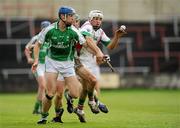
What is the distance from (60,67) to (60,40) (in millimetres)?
652

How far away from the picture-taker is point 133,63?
136ft

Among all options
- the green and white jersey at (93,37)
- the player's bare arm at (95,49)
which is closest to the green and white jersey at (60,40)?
the player's bare arm at (95,49)

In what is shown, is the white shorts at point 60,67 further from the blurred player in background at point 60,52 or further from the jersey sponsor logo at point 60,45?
the jersey sponsor logo at point 60,45

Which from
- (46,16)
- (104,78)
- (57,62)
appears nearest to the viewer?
(57,62)

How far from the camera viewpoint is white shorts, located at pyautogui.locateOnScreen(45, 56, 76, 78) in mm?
17500

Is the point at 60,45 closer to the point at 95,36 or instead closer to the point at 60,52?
the point at 60,52

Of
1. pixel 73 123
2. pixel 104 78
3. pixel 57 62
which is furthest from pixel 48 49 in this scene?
pixel 104 78

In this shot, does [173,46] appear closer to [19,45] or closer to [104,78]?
[104,78]

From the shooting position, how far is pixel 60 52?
1747cm

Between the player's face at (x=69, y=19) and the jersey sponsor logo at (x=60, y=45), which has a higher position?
the player's face at (x=69, y=19)

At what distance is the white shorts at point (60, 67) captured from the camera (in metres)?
17.5

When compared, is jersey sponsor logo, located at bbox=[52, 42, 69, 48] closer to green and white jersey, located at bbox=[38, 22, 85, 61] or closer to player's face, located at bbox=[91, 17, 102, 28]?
green and white jersey, located at bbox=[38, 22, 85, 61]

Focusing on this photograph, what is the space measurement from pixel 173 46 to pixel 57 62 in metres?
25.1

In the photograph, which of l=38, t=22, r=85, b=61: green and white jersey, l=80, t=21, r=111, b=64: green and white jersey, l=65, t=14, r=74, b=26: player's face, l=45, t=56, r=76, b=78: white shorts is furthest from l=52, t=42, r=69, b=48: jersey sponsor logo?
l=80, t=21, r=111, b=64: green and white jersey
